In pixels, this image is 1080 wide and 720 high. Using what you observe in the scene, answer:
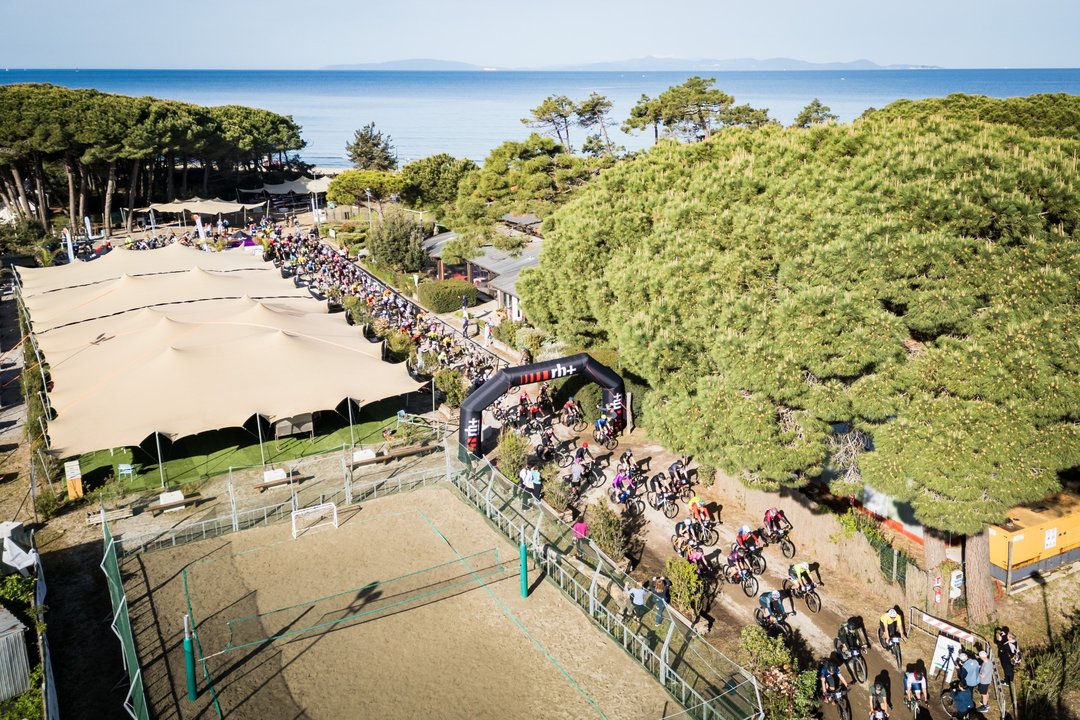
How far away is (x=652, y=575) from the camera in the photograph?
15.6 m

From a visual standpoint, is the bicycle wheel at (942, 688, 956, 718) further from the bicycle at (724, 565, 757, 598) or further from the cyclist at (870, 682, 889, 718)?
the bicycle at (724, 565, 757, 598)

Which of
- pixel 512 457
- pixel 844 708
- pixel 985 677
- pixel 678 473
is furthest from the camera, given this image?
pixel 678 473

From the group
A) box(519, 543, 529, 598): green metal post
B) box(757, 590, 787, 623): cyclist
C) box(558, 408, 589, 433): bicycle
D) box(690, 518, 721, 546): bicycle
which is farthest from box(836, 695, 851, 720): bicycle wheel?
box(558, 408, 589, 433): bicycle

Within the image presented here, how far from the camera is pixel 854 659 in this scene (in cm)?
1276

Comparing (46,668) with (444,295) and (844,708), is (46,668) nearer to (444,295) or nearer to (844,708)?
(844,708)

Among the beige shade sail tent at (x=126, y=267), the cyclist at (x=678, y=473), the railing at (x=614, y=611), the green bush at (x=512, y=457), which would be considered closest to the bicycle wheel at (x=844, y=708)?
the railing at (x=614, y=611)

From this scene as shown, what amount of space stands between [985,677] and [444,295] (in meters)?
26.7

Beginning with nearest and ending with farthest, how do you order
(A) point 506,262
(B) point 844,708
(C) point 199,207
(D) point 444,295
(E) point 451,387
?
(B) point 844,708
(E) point 451,387
(D) point 444,295
(A) point 506,262
(C) point 199,207

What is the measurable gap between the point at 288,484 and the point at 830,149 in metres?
14.5

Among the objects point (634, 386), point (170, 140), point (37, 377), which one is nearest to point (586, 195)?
point (634, 386)

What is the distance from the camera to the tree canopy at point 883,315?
477 inches

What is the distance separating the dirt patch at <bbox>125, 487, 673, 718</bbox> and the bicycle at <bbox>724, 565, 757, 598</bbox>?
3.47m

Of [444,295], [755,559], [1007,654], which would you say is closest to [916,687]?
[1007,654]

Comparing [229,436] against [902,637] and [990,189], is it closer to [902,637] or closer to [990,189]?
[902,637]
